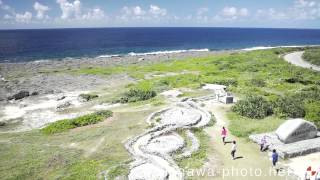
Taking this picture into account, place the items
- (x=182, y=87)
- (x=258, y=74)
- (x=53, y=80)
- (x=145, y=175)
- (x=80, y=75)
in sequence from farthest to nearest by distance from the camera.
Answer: (x=80, y=75)
(x=53, y=80)
(x=258, y=74)
(x=182, y=87)
(x=145, y=175)

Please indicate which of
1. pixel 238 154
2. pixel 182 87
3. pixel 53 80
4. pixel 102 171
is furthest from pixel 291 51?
pixel 102 171

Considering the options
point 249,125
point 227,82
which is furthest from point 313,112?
point 227,82

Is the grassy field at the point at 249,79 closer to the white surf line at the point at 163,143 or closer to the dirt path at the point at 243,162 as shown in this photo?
the dirt path at the point at 243,162

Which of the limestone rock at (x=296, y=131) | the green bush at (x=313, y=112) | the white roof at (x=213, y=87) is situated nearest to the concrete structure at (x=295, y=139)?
the limestone rock at (x=296, y=131)

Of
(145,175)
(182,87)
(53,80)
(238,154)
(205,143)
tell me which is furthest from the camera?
(53,80)

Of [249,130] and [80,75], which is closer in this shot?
[249,130]

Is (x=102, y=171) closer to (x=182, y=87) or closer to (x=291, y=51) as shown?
(x=182, y=87)
